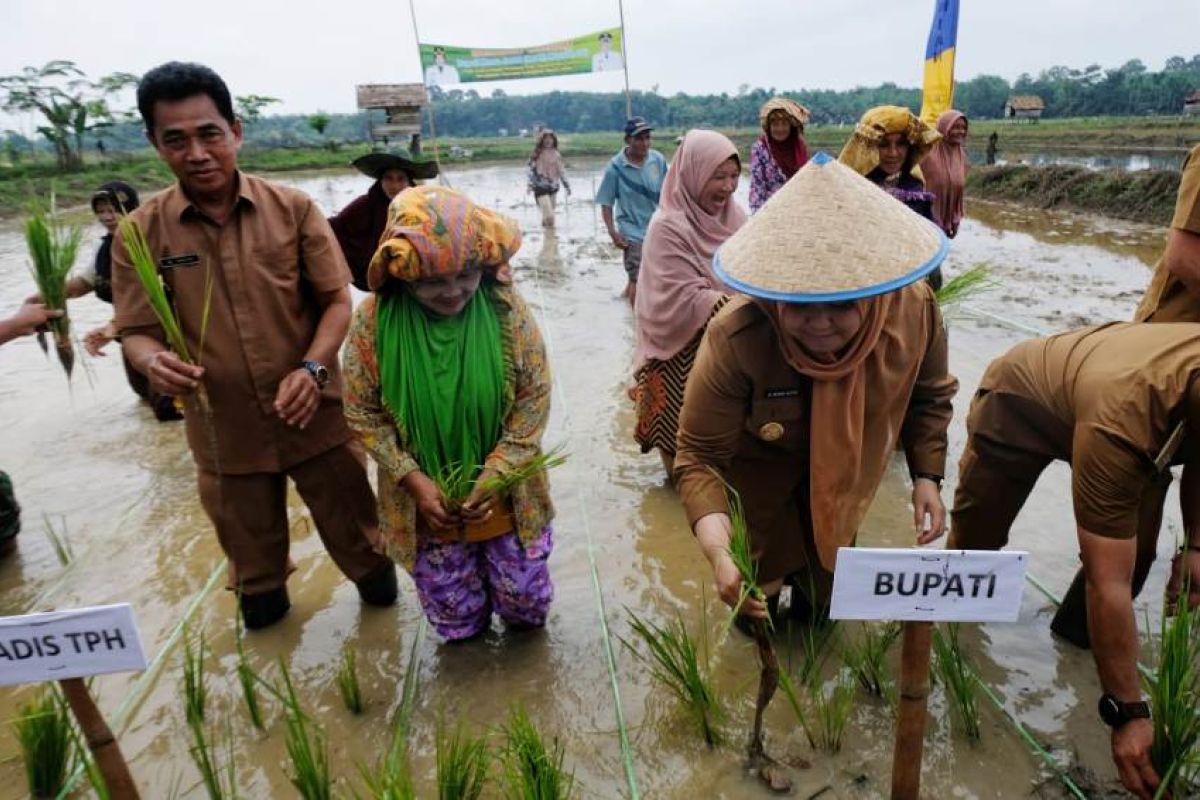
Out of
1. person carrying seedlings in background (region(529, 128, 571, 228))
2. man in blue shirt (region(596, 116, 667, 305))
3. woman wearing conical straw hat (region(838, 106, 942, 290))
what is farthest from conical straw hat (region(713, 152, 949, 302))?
person carrying seedlings in background (region(529, 128, 571, 228))

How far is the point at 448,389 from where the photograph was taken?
198 centimetres

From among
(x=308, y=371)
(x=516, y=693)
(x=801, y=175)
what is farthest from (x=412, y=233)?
(x=516, y=693)

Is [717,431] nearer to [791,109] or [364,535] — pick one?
[364,535]

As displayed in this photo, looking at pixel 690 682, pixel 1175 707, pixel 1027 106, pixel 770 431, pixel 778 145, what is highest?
pixel 1027 106

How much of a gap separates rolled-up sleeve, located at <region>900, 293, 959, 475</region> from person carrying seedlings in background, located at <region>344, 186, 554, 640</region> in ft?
3.33

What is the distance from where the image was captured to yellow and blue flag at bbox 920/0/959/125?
5.62 m

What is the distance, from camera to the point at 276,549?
2.44 m

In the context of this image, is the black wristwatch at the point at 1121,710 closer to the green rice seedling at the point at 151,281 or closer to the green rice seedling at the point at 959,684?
the green rice seedling at the point at 959,684

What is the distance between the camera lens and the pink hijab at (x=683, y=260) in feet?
10.0

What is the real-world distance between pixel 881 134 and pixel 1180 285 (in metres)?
1.79

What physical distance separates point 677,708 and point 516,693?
1.59ft

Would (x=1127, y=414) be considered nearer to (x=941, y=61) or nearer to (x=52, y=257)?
(x=52, y=257)

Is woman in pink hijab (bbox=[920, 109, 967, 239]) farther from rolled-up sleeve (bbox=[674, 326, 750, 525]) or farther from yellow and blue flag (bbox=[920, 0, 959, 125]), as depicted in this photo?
rolled-up sleeve (bbox=[674, 326, 750, 525])

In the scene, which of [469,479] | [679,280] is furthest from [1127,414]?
[679,280]
